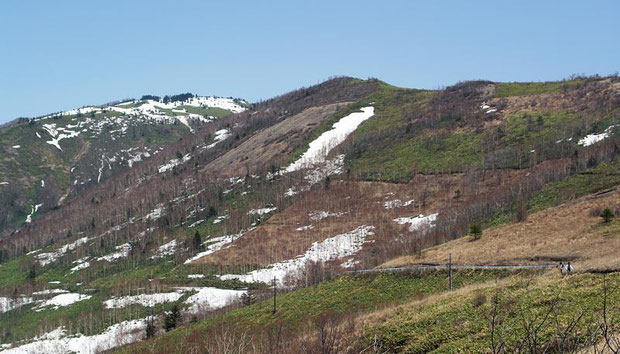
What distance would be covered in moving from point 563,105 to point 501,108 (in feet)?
63.2

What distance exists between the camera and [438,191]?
5172 inches

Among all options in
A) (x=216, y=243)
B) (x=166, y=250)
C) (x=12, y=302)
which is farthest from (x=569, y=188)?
(x=12, y=302)

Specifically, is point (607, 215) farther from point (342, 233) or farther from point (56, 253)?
point (56, 253)

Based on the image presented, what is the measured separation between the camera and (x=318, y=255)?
116 metres

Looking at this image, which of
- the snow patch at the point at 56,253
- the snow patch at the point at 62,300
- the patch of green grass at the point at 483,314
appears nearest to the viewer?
the patch of green grass at the point at 483,314

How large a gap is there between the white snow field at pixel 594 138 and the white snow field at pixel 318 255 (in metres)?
51.7

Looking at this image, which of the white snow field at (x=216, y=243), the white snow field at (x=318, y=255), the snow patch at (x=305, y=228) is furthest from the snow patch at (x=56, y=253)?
the snow patch at (x=305, y=228)

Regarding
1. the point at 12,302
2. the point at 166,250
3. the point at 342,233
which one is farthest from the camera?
the point at 166,250

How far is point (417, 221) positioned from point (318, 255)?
23.5m

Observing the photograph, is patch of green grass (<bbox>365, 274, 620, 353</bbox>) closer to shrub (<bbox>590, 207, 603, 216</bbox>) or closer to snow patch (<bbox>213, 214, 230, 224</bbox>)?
shrub (<bbox>590, 207, 603, 216</bbox>)

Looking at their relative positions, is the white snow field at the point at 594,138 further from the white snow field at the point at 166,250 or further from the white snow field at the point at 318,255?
the white snow field at the point at 166,250

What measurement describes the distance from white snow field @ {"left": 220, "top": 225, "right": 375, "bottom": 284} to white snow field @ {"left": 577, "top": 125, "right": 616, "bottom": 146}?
170 ft

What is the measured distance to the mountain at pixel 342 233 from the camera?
5809 centimetres

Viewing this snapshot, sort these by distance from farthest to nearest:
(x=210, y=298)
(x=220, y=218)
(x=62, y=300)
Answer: (x=220, y=218) → (x=62, y=300) → (x=210, y=298)
